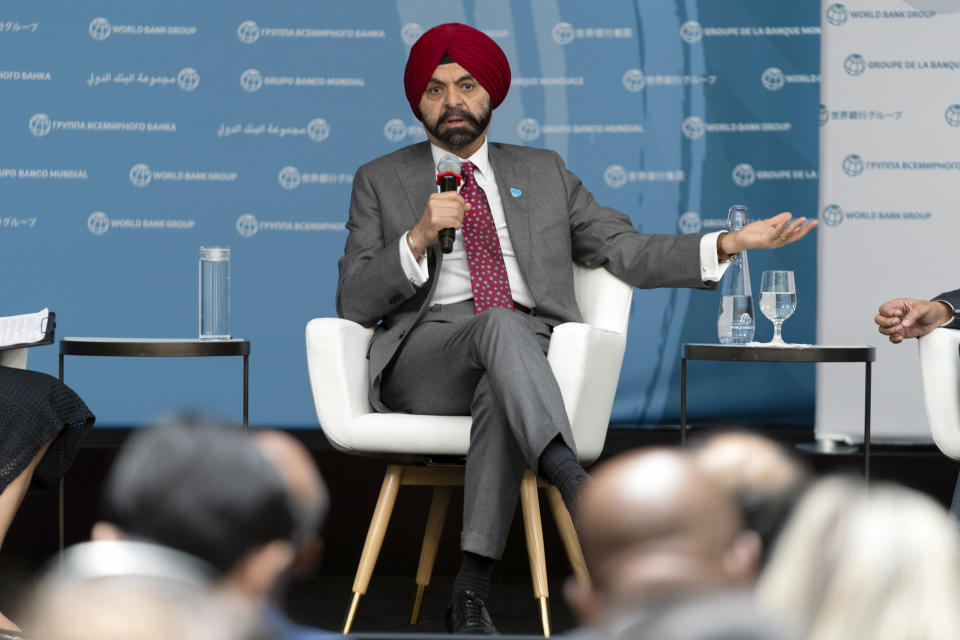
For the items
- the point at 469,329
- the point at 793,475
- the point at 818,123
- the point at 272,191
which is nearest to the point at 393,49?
the point at 272,191

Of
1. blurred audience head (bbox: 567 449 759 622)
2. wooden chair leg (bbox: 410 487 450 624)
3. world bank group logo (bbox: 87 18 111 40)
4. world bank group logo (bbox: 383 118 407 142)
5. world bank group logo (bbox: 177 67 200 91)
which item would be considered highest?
world bank group logo (bbox: 87 18 111 40)

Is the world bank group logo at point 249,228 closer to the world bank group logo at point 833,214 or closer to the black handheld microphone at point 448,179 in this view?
the black handheld microphone at point 448,179

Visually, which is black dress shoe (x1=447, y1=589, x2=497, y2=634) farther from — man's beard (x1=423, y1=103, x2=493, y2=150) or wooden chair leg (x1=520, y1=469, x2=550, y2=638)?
man's beard (x1=423, y1=103, x2=493, y2=150)

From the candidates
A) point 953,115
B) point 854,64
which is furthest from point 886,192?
point 854,64

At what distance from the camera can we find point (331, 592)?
3.09 meters

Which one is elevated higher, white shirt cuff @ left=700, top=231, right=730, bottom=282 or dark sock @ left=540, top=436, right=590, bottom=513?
white shirt cuff @ left=700, top=231, right=730, bottom=282

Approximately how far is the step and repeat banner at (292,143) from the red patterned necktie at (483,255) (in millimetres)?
1246

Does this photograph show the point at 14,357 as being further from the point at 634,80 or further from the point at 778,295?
the point at 634,80

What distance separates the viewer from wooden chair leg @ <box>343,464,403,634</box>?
2.43 meters

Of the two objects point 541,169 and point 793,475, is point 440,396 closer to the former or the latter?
point 541,169

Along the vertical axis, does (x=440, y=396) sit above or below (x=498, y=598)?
above

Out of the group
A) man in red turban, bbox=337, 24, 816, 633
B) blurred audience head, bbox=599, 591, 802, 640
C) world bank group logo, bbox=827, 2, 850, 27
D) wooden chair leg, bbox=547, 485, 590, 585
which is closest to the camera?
blurred audience head, bbox=599, 591, 802, 640

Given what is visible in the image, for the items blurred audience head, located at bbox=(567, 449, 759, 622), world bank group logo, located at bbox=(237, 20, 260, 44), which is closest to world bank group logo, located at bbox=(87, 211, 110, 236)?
world bank group logo, located at bbox=(237, 20, 260, 44)

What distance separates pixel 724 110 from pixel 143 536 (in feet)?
12.5
